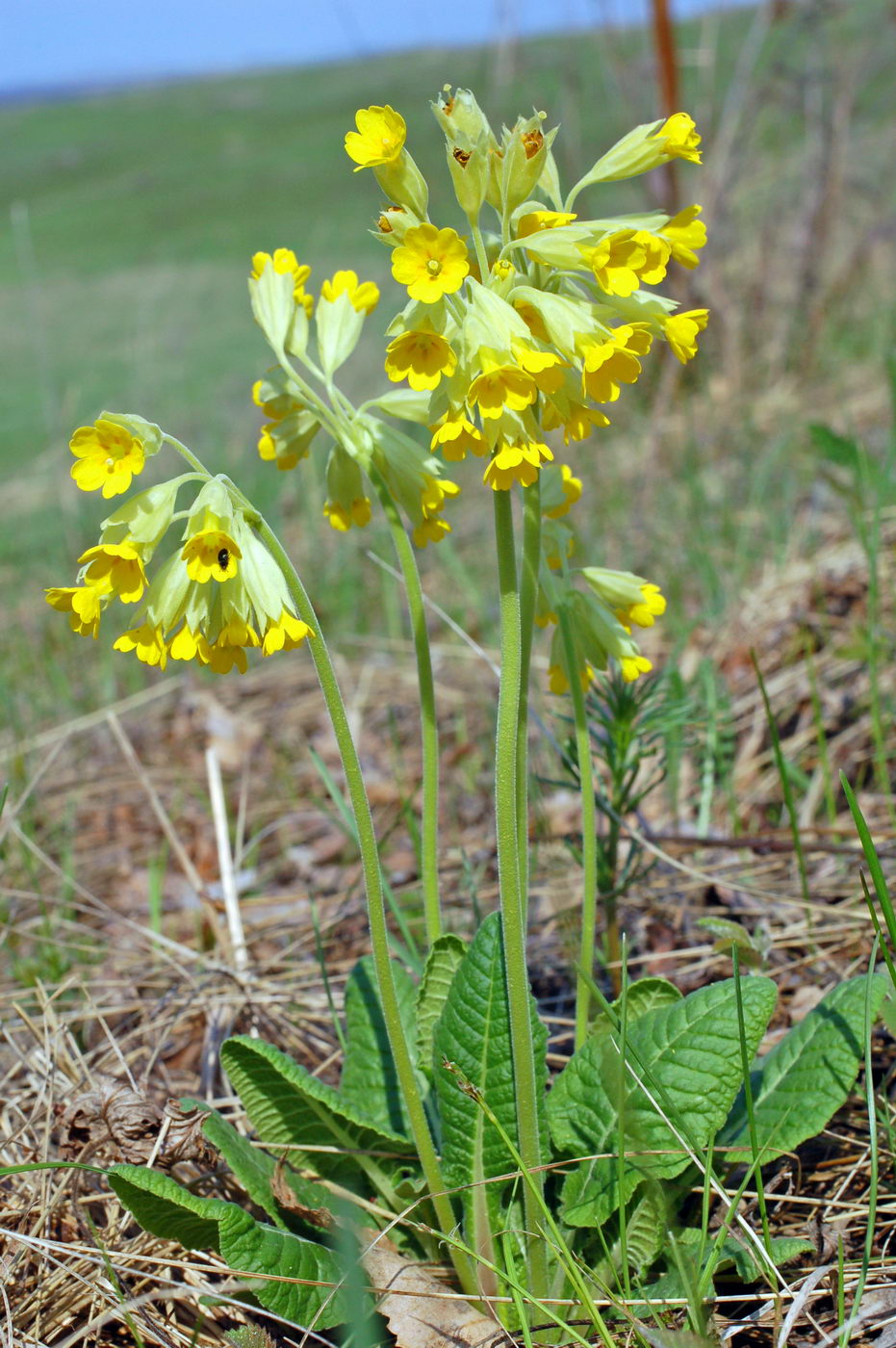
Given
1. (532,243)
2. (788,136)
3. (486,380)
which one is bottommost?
(486,380)

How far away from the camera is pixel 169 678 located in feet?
15.6

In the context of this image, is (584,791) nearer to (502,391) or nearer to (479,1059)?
(479,1059)

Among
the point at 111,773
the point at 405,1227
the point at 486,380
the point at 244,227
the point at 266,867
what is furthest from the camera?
the point at 244,227

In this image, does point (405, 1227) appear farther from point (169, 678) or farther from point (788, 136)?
point (788, 136)

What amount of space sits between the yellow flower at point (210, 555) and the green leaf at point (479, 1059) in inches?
26.7

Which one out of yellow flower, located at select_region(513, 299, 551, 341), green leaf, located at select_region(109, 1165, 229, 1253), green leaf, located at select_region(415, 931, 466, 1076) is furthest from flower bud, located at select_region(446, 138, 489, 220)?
green leaf, located at select_region(109, 1165, 229, 1253)

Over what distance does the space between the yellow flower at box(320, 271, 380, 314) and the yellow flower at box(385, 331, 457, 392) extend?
1.53ft

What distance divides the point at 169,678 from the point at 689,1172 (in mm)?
3379

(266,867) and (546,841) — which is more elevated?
(546,841)

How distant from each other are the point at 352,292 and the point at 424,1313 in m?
1.67

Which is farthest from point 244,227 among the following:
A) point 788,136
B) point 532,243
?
point 532,243

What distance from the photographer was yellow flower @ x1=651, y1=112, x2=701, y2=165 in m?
1.60

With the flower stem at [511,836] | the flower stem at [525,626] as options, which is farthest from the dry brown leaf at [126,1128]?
the flower stem at [525,626]

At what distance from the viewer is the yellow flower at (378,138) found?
1514 mm
